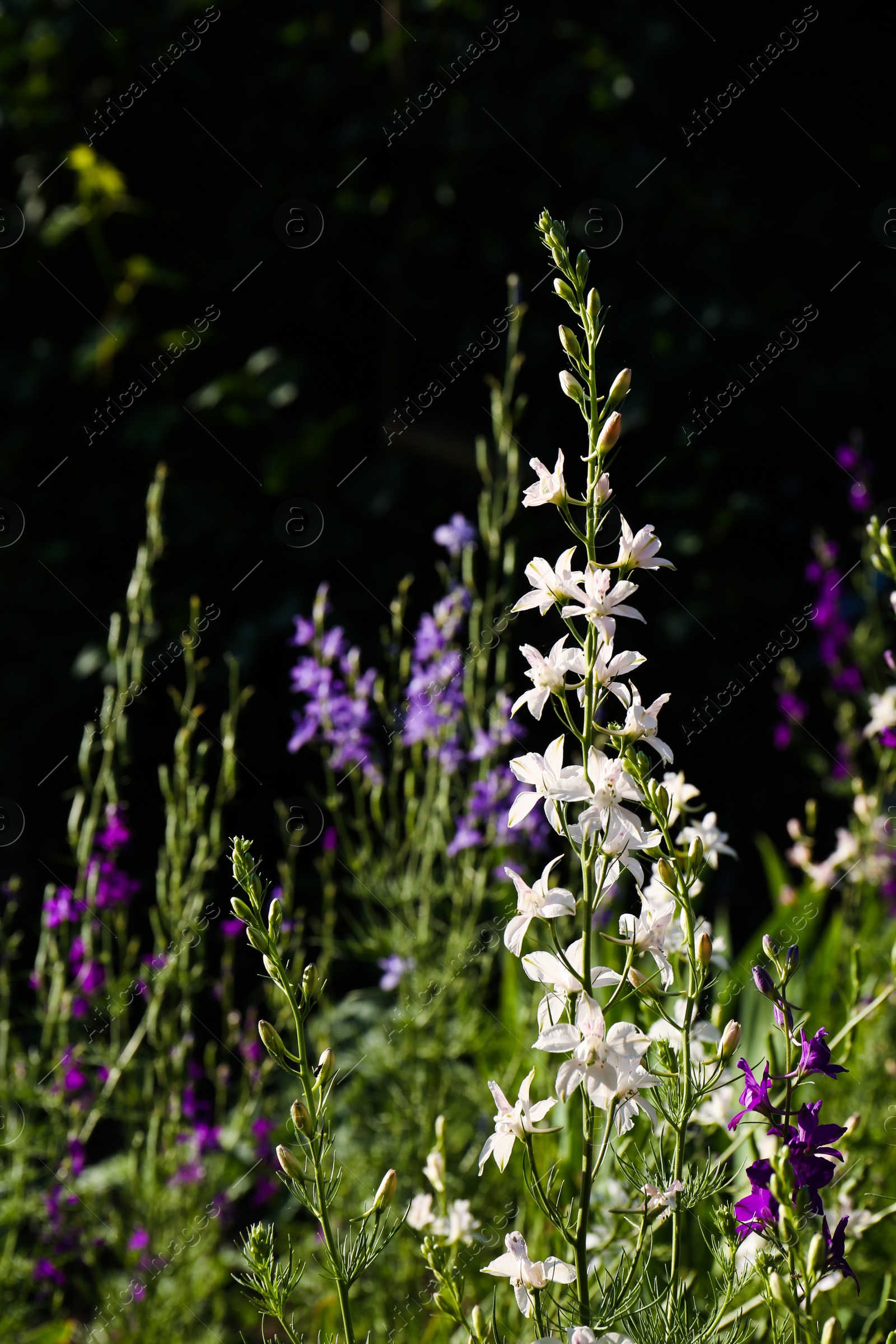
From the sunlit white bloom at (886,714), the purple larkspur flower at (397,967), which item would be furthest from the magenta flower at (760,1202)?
the purple larkspur flower at (397,967)

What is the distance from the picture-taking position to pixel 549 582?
1017mm

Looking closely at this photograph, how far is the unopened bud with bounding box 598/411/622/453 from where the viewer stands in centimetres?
101

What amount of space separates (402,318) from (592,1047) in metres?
3.72

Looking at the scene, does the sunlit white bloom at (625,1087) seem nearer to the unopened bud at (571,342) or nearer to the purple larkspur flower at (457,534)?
the unopened bud at (571,342)

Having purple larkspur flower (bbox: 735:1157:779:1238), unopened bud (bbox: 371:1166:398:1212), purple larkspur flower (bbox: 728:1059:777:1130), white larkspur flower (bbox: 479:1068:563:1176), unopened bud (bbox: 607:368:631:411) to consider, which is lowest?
purple larkspur flower (bbox: 735:1157:779:1238)

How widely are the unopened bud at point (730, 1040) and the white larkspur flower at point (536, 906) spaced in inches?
7.1

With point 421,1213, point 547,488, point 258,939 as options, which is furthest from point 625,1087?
point 421,1213

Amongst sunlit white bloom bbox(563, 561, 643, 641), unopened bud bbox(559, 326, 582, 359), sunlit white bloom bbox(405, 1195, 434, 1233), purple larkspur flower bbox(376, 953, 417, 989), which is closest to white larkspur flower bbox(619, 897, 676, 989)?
sunlit white bloom bbox(563, 561, 643, 641)

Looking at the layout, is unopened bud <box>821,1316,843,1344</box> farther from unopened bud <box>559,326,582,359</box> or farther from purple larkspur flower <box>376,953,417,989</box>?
purple larkspur flower <box>376,953,417,989</box>

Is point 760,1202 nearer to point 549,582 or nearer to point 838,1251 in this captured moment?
point 838,1251

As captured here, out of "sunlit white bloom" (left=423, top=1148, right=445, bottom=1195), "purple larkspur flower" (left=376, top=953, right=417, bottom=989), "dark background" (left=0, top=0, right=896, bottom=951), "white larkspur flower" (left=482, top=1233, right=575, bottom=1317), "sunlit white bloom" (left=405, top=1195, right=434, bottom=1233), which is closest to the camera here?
"white larkspur flower" (left=482, top=1233, right=575, bottom=1317)

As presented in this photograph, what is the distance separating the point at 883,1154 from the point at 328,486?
2822 mm

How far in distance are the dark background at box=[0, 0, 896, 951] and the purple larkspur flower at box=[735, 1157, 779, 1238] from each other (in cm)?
288

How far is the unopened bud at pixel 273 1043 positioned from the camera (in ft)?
3.11
